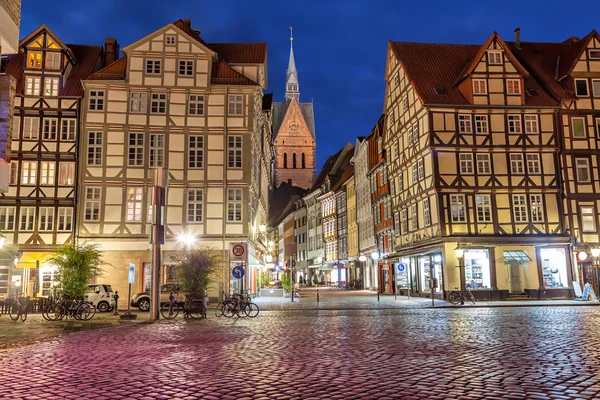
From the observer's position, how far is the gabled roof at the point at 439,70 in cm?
3606

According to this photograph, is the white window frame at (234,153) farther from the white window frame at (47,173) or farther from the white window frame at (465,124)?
the white window frame at (465,124)

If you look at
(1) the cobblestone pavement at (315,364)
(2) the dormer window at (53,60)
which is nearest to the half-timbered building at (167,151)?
(2) the dormer window at (53,60)

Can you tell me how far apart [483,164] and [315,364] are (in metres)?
28.3

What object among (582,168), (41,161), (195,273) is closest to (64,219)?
(41,161)

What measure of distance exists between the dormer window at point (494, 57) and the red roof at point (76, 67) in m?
25.1

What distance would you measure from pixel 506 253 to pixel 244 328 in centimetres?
2210

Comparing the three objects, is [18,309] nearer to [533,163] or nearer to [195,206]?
[195,206]

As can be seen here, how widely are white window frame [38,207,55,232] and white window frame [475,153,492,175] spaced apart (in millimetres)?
25658

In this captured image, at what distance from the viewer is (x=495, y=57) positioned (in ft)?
118

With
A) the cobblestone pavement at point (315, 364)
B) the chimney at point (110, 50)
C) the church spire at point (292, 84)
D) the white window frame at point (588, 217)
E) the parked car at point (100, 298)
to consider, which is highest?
the church spire at point (292, 84)

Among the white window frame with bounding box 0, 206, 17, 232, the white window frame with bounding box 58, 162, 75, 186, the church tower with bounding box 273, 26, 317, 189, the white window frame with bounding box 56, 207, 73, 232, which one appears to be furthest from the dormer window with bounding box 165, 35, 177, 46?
the church tower with bounding box 273, 26, 317, 189

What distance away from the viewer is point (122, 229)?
33.9 m

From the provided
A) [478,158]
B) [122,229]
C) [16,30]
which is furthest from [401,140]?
[16,30]

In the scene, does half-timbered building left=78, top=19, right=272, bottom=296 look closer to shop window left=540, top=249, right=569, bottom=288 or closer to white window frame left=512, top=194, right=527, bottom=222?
white window frame left=512, top=194, right=527, bottom=222
